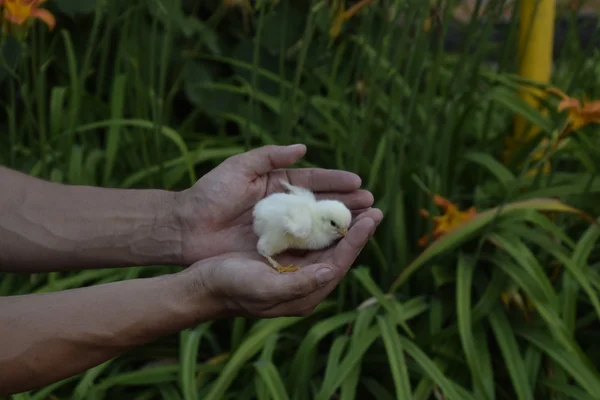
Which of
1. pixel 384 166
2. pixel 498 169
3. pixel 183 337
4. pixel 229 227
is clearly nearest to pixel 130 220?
pixel 229 227

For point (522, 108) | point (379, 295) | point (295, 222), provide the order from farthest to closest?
point (522, 108)
point (379, 295)
point (295, 222)

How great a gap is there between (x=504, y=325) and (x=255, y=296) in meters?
0.85

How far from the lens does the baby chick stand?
1568mm

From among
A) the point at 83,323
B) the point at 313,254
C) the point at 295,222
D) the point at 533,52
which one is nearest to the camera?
the point at 83,323

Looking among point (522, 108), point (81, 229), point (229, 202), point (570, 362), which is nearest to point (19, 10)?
point (81, 229)

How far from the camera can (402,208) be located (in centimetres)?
225

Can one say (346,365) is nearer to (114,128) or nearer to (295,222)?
(295,222)

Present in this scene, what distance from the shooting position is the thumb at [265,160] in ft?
5.57

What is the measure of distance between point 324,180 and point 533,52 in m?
1.03

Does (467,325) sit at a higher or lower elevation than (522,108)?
lower

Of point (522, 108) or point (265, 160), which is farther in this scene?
point (522, 108)

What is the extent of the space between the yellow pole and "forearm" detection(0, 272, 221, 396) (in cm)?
135

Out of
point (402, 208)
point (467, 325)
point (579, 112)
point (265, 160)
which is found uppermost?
point (579, 112)

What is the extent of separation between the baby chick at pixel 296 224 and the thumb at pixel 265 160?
80 mm
